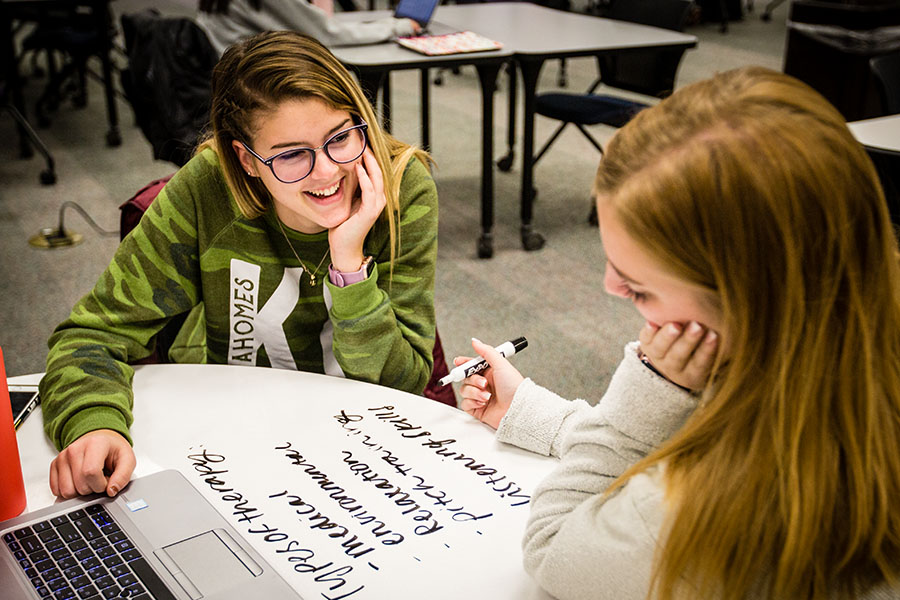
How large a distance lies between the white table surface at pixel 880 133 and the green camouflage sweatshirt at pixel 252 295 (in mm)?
1269

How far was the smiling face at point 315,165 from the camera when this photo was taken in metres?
1.17

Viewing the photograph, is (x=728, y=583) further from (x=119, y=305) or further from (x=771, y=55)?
(x=771, y=55)

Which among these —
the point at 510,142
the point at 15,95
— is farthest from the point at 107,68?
the point at 510,142

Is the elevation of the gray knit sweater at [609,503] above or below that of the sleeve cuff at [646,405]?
below

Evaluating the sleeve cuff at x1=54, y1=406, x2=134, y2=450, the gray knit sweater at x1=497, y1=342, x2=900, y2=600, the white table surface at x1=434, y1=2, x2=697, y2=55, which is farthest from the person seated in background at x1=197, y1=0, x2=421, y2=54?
the gray knit sweater at x1=497, y1=342, x2=900, y2=600

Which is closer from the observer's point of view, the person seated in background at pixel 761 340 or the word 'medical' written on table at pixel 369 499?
the person seated in background at pixel 761 340

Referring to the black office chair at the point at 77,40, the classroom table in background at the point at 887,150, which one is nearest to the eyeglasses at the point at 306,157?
the classroom table in background at the point at 887,150

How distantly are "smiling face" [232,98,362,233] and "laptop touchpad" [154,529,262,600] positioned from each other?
513 mm

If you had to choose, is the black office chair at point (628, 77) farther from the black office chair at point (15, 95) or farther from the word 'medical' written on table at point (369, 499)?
the word 'medical' written on table at point (369, 499)

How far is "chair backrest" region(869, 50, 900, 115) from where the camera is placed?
100 inches

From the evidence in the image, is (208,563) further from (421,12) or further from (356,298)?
(421,12)

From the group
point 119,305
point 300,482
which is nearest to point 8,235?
point 119,305

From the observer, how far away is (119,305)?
1210 millimetres

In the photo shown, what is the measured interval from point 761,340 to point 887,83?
2301 millimetres
